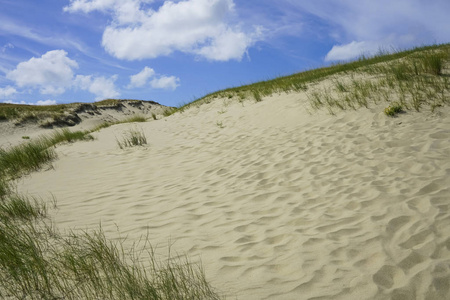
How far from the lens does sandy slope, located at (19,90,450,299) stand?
2.85m

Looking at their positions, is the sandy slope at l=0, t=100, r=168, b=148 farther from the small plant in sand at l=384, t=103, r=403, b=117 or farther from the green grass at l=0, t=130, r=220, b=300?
the small plant in sand at l=384, t=103, r=403, b=117

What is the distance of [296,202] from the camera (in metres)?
4.48

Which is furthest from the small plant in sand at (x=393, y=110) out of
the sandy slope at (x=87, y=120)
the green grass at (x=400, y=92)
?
the sandy slope at (x=87, y=120)

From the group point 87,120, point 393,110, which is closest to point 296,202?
point 393,110

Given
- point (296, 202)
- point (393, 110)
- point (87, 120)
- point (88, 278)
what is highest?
point (87, 120)

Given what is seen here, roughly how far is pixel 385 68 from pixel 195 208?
9972 millimetres

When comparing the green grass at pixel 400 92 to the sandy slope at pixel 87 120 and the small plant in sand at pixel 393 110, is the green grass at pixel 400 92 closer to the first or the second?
the small plant in sand at pixel 393 110

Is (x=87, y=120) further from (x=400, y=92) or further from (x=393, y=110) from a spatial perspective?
(x=393, y=110)

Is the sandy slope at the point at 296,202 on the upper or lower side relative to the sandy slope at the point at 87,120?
lower

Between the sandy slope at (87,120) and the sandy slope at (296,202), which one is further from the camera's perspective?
the sandy slope at (87,120)

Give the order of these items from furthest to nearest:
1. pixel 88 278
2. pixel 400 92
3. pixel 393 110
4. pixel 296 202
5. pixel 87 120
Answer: pixel 87 120 → pixel 400 92 → pixel 393 110 → pixel 296 202 → pixel 88 278

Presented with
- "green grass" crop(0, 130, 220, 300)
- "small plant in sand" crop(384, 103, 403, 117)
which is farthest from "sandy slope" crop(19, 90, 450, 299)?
"green grass" crop(0, 130, 220, 300)

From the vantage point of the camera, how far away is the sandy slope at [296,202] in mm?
2846

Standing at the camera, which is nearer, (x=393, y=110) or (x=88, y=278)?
(x=88, y=278)
